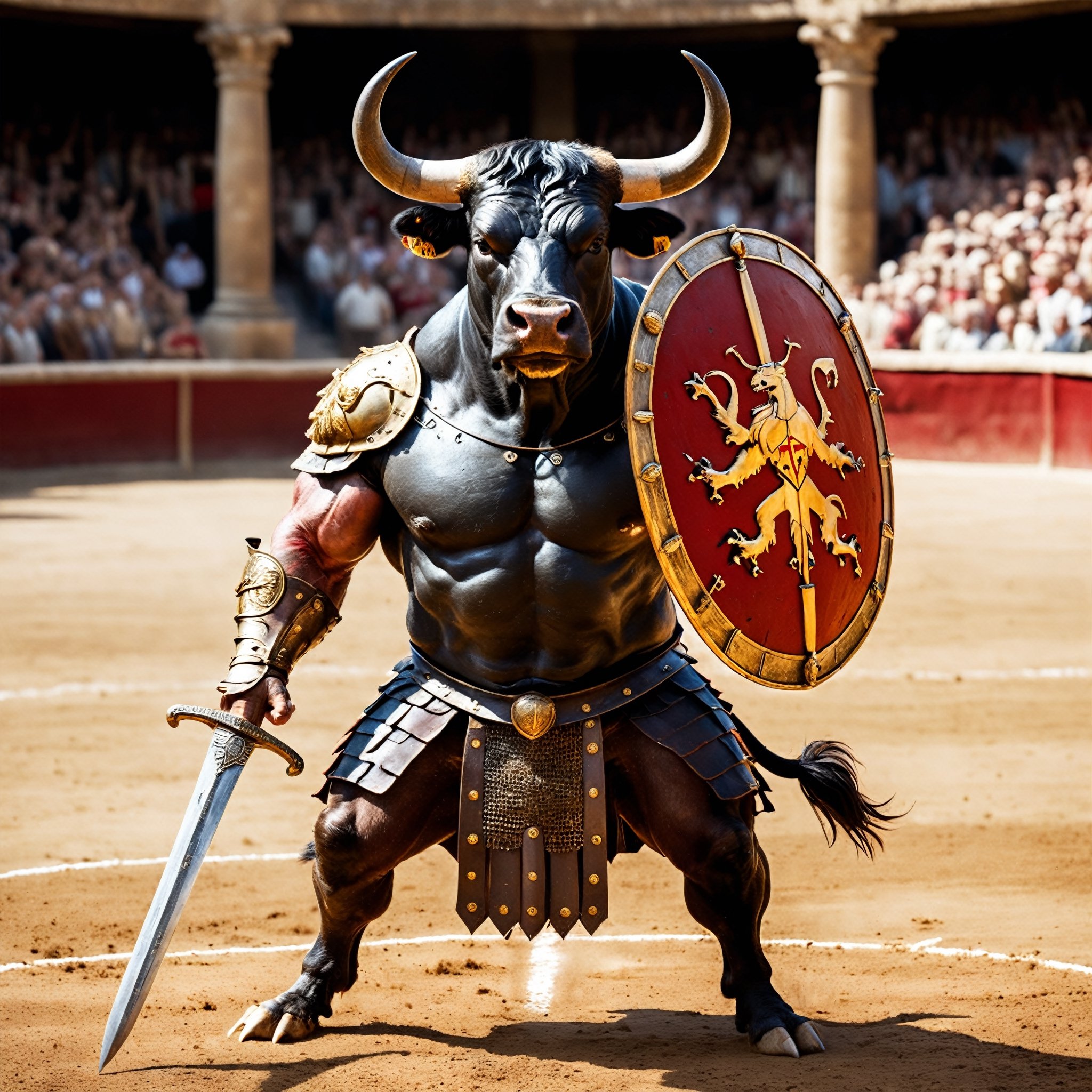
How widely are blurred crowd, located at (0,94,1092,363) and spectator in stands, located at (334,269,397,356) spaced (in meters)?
0.02

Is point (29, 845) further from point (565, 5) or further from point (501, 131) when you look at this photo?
point (501, 131)

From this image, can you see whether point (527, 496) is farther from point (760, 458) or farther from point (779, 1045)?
point (779, 1045)

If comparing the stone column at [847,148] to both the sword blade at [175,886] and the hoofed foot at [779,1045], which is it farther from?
the sword blade at [175,886]

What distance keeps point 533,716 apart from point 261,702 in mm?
562

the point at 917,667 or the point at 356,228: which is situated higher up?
the point at 356,228

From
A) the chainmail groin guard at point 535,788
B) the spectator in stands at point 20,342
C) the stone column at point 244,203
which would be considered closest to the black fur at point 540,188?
the chainmail groin guard at point 535,788

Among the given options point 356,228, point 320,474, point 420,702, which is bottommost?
point 420,702

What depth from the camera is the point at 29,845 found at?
5.99m

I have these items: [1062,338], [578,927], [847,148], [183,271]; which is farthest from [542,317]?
[183,271]

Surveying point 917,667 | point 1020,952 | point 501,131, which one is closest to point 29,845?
point 1020,952

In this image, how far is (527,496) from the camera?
388cm

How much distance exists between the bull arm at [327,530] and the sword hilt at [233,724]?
97mm

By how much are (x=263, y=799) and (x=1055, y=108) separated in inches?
617

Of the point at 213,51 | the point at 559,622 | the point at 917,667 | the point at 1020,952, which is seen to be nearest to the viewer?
the point at 559,622
